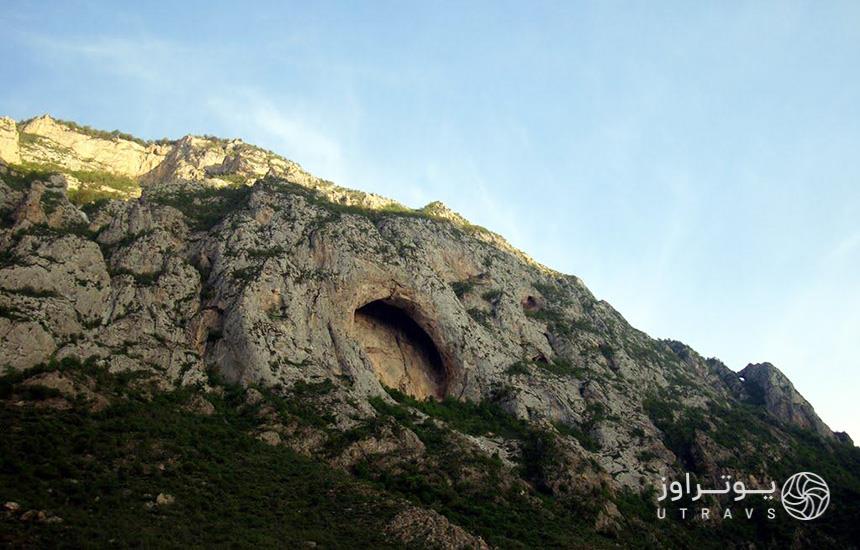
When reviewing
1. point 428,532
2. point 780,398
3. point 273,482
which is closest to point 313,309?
point 273,482

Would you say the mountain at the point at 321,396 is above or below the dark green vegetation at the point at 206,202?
below

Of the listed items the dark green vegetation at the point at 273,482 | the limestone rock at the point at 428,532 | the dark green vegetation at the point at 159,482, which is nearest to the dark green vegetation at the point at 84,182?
the dark green vegetation at the point at 159,482

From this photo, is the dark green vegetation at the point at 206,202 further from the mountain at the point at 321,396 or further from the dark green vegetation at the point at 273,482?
the dark green vegetation at the point at 273,482

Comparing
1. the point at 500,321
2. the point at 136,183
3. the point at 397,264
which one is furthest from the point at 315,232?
the point at 136,183

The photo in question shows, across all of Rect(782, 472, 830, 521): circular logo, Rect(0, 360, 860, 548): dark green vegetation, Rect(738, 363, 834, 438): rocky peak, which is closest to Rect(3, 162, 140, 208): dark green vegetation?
Rect(0, 360, 860, 548): dark green vegetation

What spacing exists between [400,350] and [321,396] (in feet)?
65.6

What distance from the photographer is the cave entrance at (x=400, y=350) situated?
213 ft

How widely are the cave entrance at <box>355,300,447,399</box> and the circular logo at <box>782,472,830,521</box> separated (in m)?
35.6

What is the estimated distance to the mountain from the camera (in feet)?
105

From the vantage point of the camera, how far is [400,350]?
67938 mm

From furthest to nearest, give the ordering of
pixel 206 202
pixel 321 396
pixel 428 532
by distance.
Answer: pixel 206 202 < pixel 321 396 < pixel 428 532

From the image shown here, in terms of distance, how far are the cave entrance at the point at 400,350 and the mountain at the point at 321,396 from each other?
27cm

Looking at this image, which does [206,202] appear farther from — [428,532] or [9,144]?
[428,532]

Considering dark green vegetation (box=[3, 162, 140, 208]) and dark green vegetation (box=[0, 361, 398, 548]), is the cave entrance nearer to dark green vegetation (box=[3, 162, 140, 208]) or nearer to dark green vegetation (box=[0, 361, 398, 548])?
dark green vegetation (box=[0, 361, 398, 548])
